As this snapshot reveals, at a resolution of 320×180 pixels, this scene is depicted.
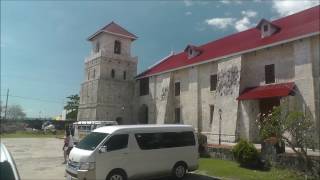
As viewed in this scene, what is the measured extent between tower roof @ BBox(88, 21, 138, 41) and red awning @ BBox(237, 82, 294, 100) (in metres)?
24.0

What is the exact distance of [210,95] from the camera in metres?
34.0

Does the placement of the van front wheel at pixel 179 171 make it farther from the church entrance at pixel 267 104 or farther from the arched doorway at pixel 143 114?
the arched doorway at pixel 143 114

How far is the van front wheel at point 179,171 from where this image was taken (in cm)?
1514

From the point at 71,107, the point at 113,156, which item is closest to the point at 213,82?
the point at 113,156

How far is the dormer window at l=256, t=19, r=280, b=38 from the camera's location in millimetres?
29156

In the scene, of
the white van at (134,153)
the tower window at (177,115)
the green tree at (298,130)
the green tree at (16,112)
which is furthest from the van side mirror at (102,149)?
the green tree at (16,112)

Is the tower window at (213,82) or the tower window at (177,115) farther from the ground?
the tower window at (213,82)

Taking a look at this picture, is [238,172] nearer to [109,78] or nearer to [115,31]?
[109,78]

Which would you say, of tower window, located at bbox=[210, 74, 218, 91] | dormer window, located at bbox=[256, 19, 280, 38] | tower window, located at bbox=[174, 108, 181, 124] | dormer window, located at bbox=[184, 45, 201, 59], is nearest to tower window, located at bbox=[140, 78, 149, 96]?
tower window, located at bbox=[174, 108, 181, 124]

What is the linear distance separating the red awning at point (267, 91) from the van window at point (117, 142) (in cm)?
1419

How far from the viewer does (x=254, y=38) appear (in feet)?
102

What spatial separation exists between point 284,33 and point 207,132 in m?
11.7

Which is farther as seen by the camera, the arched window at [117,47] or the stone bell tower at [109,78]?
the arched window at [117,47]

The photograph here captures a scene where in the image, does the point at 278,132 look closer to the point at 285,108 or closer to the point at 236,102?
the point at 285,108
